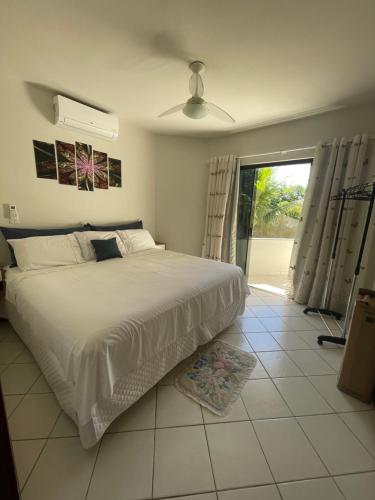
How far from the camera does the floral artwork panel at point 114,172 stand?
10.3 ft

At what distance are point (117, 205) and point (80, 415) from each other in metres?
2.76

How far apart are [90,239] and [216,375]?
2.00 metres

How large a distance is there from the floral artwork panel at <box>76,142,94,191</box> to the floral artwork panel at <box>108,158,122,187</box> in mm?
285

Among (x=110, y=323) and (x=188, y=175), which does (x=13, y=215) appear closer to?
(x=110, y=323)

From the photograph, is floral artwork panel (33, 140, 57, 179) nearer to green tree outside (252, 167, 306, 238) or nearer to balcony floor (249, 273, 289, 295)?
green tree outside (252, 167, 306, 238)

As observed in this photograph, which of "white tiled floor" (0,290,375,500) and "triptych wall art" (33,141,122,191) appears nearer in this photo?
"white tiled floor" (0,290,375,500)

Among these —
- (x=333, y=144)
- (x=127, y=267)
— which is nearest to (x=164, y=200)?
(x=127, y=267)

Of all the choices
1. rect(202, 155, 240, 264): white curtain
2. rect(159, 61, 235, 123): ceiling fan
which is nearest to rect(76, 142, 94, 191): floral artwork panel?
rect(159, 61, 235, 123): ceiling fan

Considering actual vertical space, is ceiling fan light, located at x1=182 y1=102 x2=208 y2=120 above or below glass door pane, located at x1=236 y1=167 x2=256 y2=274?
above

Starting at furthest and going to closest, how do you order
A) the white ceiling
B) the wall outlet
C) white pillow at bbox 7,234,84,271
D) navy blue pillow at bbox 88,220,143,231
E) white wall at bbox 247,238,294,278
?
1. white wall at bbox 247,238,294,278
2. navy blue pillow at bbox 88,220,143,231
3. the wall outlet
4. white pillow at bbox 7,234,84,271
5. the white ceiling

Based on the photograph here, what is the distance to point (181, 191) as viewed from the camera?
390 cm

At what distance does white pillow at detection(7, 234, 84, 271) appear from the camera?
6.77 feet

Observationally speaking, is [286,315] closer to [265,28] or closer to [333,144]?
[333,144]

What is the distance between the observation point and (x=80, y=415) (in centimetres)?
107
